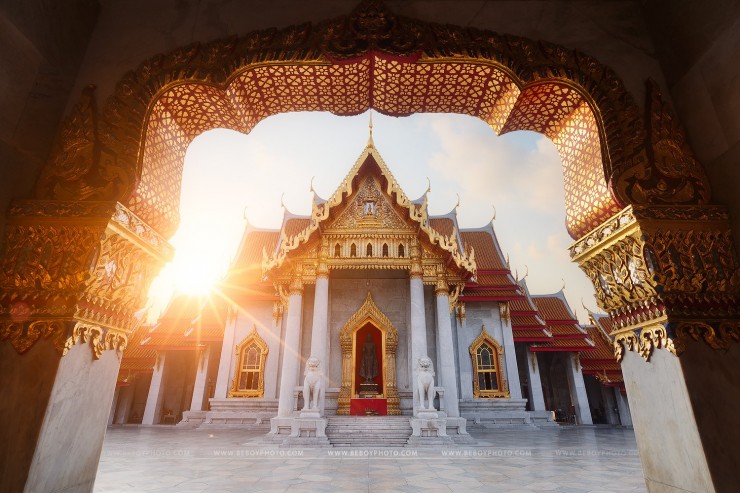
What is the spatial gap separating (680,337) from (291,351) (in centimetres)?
934

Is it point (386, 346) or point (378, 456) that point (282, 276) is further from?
point (378, 456)

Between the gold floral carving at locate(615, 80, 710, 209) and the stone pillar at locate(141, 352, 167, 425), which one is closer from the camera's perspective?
the gold floral carving at locate(615, 80, 710, 209)

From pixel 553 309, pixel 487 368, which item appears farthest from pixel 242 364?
pixel 553 309

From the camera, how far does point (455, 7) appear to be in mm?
2807

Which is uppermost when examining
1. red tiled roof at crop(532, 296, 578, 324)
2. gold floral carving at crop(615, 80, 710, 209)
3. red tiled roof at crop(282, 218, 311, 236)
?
red tiled roof at crop(282, 218, 311, 236)

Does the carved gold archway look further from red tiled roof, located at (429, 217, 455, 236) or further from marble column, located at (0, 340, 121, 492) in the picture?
marble column, located at (0, 340, 121, 492)

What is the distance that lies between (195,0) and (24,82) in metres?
1.30

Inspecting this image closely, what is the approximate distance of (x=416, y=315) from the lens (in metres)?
10.2

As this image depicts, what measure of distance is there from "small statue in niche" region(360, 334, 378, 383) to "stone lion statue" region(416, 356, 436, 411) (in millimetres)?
2084

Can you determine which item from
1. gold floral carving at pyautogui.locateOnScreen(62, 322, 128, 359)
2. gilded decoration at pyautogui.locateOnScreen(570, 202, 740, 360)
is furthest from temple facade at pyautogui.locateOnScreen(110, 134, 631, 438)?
gilded decoration at pyautogui.locateOnScreen(570, 202, 740, 360)

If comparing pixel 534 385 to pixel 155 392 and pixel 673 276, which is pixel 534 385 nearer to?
pixel 673 276

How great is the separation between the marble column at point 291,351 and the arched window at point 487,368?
6271 millimetres

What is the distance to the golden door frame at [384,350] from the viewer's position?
1060 centimetres

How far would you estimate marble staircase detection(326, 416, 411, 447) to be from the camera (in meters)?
8.89
